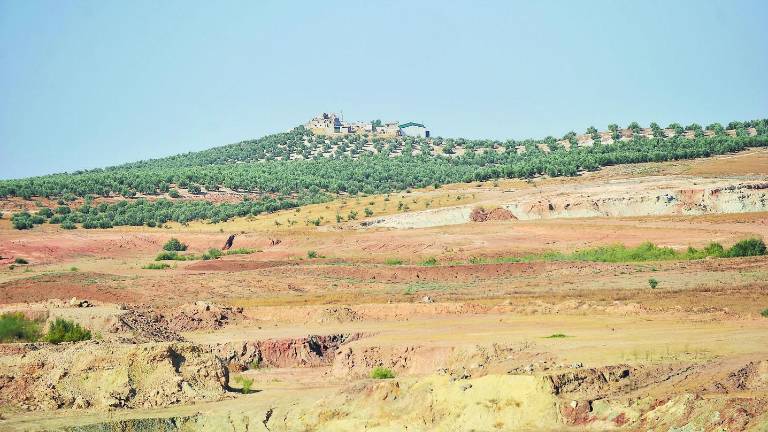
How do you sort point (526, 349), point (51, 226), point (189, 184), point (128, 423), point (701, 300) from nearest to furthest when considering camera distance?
1. point (128, 423)
2. point (526, 349)
3. point (701, 300)
4. point (51, 226)
5. point (189, 184)

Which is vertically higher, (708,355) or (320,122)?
(320,122)

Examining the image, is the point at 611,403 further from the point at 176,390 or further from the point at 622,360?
the point at 176,390

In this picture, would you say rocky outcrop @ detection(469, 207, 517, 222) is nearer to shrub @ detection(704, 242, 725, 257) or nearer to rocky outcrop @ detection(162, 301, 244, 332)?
shrub @ detection(704, 242, 725, 257)

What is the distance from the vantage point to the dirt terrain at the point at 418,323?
22406 millimetres

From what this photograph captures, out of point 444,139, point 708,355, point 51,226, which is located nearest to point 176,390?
point 708,355

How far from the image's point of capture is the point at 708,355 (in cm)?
2455

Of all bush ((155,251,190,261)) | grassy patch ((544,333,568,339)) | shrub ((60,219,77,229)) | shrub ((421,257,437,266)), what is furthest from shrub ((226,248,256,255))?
grassy patch ((544,333,568,339))

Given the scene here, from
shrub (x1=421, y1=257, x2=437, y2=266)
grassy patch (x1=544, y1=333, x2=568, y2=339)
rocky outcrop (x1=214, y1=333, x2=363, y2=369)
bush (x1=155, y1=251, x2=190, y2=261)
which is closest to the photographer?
grassy patch (x1=544, y1=333, x2=568, y2=339)

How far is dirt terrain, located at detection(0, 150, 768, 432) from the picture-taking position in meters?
22.4

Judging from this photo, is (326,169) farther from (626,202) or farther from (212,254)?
(212,254)

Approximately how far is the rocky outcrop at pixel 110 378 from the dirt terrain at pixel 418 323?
0.14ft

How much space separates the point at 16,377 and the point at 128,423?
3.00 metres

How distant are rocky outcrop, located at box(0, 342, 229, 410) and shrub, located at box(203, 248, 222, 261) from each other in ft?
128

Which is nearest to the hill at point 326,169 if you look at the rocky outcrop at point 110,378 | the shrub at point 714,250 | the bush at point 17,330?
the shrub at point 714,250
